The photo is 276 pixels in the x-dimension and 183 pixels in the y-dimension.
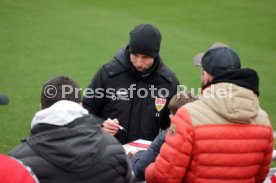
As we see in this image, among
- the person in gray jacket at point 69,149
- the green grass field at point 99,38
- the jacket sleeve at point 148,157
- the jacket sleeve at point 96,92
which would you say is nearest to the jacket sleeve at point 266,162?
the jacket sleeve at point 148,157

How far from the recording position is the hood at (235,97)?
111 inches

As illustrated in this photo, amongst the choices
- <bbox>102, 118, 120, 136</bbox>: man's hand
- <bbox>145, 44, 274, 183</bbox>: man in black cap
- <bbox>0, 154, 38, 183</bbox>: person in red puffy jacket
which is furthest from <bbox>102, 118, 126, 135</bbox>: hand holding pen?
<bbox>0, 154, 38, 183</bbox>: person in red puffy jacket

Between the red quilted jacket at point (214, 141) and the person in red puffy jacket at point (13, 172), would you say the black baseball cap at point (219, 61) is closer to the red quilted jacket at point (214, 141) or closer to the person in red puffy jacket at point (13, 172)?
the red quilted jacket at point (214, 141)

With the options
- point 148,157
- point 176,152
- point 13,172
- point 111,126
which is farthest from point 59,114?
point 111,126

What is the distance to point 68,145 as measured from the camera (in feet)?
8.45

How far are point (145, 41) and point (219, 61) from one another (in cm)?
103

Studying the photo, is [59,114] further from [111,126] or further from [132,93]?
[132,93]

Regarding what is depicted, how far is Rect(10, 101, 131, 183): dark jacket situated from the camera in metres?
2.56

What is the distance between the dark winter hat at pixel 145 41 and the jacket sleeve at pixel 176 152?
3.89ft

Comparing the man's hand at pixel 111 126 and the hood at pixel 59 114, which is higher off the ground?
the hood at pixel 59 114

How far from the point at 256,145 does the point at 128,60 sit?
1502 mm

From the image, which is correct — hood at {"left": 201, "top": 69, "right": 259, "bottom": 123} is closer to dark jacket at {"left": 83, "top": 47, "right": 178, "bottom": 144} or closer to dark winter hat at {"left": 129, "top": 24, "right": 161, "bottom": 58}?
dark winter hat at {"left": 129, "top": 24, "right": 161, "bottom": 58}

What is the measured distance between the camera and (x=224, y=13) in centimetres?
1529

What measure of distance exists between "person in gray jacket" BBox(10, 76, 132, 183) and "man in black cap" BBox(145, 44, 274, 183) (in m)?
0.32
